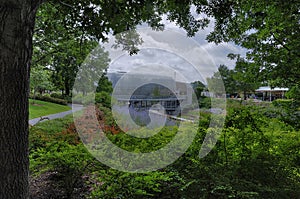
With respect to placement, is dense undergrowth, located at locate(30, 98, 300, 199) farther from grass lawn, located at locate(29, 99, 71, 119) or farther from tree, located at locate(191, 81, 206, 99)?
grass lawn, located at locate(29, 99, 71, 119)

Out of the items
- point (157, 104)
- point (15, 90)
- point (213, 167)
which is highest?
point (15, 90)

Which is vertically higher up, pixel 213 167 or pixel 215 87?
pixel 215 87

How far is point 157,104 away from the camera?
12.2 feet

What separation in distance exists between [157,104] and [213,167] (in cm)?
178

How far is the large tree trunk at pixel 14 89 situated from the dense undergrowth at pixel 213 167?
30.8 inches

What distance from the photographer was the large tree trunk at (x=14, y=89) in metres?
1.20

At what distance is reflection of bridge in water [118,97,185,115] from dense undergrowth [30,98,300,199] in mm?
719

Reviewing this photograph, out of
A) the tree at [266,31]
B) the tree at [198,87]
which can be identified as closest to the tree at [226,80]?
the tree at [266,31]

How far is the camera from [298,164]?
2270 mm

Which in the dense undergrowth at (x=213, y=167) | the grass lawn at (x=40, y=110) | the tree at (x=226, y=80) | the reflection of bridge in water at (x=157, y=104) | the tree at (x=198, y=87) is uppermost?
the tree at (x=226, y=80)

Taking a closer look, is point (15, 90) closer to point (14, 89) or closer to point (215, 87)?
point (14, 89)

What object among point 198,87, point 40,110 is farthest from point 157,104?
point 40,110

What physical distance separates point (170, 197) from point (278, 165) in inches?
46.6

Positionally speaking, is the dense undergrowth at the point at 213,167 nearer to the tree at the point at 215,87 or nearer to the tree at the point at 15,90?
the tree at the point at 215,87
